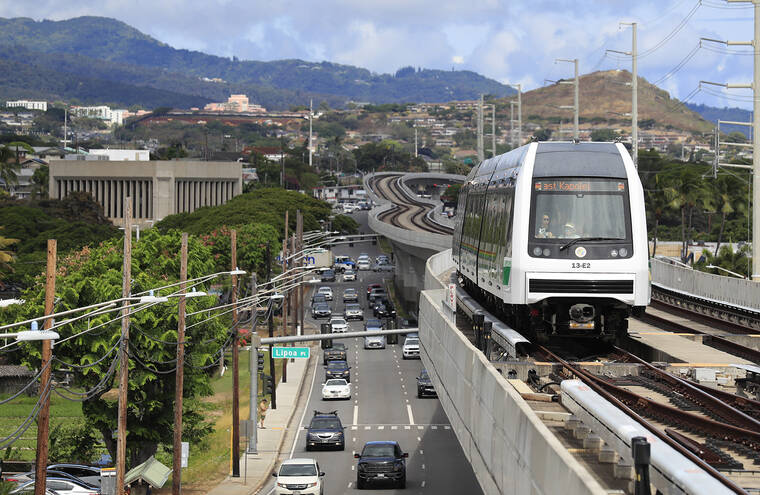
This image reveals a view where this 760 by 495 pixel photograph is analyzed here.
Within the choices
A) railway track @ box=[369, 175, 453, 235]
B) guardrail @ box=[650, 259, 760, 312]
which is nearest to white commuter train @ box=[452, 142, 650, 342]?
guardrail @ box=[650, 259, 760, 312]

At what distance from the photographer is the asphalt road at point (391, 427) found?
3650 centimetres

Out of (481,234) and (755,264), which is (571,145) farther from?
(755,264)

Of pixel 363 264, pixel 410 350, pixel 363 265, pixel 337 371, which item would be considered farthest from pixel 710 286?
pixel 363 264

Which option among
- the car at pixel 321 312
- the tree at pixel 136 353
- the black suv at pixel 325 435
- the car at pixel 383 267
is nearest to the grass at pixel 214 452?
the tree at pixel 136 353

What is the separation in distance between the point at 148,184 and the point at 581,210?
129731mm

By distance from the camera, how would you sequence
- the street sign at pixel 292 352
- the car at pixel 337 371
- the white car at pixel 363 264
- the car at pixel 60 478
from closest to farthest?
the car at pixel 60 478, the street sign at pixel 292 352, the car at pixel 337 371, the white car at pixel 363 264

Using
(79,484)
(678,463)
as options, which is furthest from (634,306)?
(79,484)

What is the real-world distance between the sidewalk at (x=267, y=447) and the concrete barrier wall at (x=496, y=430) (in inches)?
524

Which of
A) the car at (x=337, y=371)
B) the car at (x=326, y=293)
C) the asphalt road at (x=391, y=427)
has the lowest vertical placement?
the asphalt road at (x=391, y=427)

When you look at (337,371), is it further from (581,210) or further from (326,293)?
(326,293)

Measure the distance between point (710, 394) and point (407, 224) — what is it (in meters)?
100

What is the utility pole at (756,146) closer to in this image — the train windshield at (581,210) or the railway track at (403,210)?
the train windshield at (581,210)

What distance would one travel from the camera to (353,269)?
129m

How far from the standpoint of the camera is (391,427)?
46969 mm
